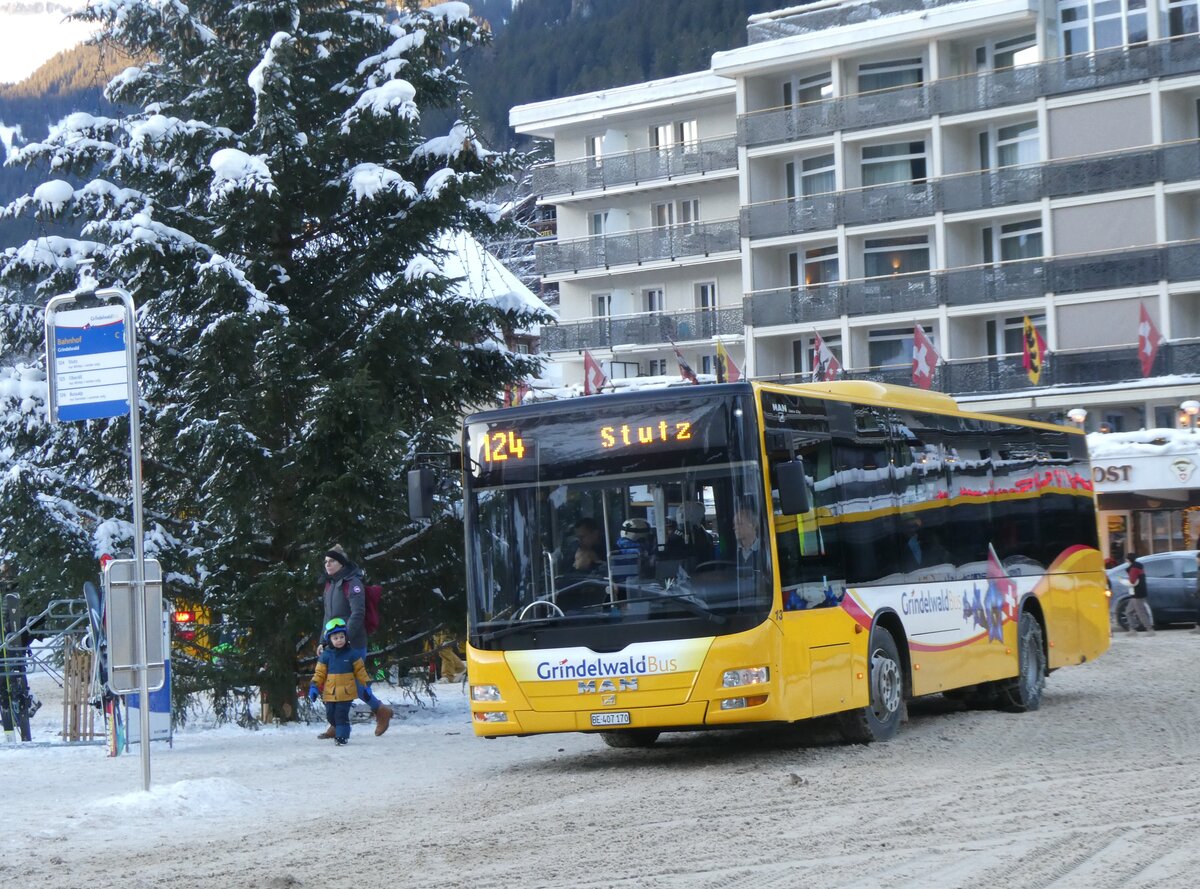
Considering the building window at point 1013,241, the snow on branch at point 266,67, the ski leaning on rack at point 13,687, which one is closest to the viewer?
the ski leaning on rack at point 13,687

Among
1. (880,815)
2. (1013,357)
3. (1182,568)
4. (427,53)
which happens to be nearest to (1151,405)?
(1013,357)

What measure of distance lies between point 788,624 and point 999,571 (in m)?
5.21

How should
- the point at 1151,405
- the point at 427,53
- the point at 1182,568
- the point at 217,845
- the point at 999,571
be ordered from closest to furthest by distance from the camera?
1. the point at 217,845
2. the point at 999,571
3. the point at 427,53
4. the point at 1182,568
5. the point at 1151,405

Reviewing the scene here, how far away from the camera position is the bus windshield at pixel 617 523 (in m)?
13.9

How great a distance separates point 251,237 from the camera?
2070cm

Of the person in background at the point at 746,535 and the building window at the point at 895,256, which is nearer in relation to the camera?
the person in background at the point at 746,535

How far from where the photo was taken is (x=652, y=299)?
218 feet

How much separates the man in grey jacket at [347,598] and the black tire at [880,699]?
4664 millimetres

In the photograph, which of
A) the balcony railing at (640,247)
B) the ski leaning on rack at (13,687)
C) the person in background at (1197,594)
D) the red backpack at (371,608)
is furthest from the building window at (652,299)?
the red backpack at (371,608)

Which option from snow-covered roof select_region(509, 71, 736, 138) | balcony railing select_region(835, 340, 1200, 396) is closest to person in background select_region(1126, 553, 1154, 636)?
balcony railing select_region(835, 340, 1200, 396)

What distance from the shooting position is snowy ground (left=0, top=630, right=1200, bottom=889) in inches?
356

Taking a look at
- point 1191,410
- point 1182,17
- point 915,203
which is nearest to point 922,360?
point 1191,410

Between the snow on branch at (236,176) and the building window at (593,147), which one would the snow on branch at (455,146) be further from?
the building window at (593,147)

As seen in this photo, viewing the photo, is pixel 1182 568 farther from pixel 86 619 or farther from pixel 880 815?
pixel 880 815
